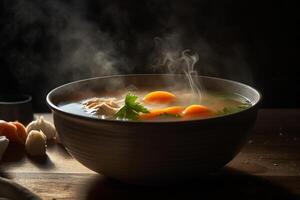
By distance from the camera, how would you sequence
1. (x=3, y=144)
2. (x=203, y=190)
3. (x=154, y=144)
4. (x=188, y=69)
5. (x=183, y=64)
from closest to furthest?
1. (x=154, y=144)
2. (x=203, y=190)
3. (x=3, y=144)
4. (x=188, y=69)
5. (x=183, y=64)

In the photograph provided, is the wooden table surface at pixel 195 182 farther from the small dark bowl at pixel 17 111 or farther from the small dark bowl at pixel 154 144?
the small dark bowl at pixel 17 111

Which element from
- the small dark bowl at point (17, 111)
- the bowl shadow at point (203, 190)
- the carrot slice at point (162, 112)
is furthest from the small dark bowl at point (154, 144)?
the small dark bowl at point (17, 111)

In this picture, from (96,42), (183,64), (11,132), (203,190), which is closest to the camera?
(203,190)

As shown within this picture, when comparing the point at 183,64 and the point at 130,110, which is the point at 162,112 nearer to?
the point at 130,110

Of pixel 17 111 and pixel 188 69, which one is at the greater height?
pixel 188 69

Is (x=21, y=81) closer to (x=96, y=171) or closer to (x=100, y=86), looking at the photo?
(x=100, y=86)

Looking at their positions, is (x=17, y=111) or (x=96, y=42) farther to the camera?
(x=96, y=42)

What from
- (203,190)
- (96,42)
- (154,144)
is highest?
(96,42)

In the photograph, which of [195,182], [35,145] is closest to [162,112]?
[195,182]
